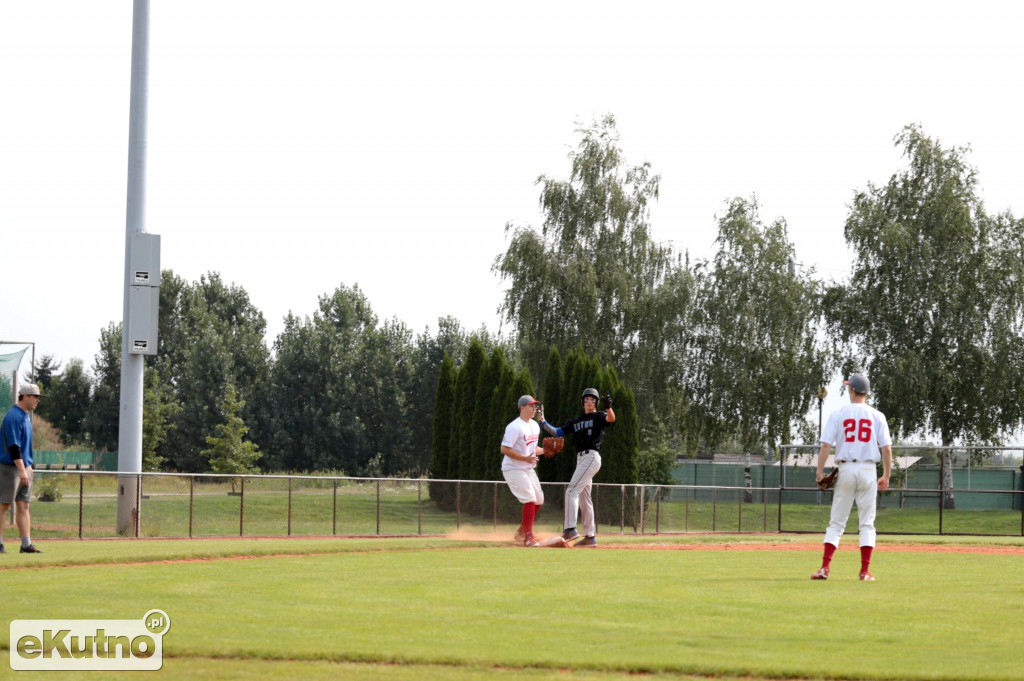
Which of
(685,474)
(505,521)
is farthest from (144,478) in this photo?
(685,474)

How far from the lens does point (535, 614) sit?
7.91 meters

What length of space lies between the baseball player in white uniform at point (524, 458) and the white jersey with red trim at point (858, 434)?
17.0 ft

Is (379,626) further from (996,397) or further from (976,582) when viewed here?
(996,397)

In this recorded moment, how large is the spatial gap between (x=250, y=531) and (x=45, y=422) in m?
86.8

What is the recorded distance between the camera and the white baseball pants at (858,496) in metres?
11.2

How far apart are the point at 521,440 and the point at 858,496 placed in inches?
216

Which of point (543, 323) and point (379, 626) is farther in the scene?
point (543, 323)

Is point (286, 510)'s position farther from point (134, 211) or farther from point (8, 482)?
point (8, 482)

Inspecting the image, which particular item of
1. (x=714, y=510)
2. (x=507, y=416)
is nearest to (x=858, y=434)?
(x=714, y=510)

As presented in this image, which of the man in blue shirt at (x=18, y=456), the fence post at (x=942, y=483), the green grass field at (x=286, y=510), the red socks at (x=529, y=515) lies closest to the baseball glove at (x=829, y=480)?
the red socks at (x=529, y=515)

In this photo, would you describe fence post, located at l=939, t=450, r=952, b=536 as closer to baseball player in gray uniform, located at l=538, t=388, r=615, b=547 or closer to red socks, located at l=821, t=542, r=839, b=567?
baseball player in gray uniform, located at l=538, t=388, r=615, b=547

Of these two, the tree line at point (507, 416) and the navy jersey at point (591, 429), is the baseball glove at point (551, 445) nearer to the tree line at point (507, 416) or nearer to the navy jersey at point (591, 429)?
the navy jersey at point (591, 429)

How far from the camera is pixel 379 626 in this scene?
7234 millimetres

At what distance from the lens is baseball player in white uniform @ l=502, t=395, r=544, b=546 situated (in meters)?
15.7
